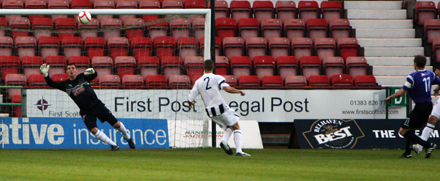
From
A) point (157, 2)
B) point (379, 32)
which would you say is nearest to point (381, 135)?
point (379, 32)

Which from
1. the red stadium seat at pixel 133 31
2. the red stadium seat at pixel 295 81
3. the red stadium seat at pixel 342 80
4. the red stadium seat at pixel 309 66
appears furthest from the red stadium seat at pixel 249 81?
the red stadium seat at pixel 133 31

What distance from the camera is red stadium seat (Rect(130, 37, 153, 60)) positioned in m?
14.5

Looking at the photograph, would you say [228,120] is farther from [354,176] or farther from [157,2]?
[157,2]

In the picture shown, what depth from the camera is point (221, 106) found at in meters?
8.76

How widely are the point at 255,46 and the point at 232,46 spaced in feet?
2.44

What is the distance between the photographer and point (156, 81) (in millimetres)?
13305

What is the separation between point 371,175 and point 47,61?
35.8 feet

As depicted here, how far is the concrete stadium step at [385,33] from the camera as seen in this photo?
1700cm

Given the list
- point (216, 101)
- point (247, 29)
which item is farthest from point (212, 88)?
point (247, 29)

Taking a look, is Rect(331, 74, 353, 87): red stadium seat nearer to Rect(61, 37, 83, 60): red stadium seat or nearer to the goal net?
the goal net

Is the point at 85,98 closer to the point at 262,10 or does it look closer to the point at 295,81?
the point at 295,81

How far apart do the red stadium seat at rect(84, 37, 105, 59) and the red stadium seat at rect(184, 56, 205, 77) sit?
9.38 ft

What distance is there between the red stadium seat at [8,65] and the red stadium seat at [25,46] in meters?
→ 0.36

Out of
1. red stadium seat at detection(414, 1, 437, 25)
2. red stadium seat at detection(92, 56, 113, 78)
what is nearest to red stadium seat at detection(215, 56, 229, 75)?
red stadium seat at detection(92, 56, 113, 78)
